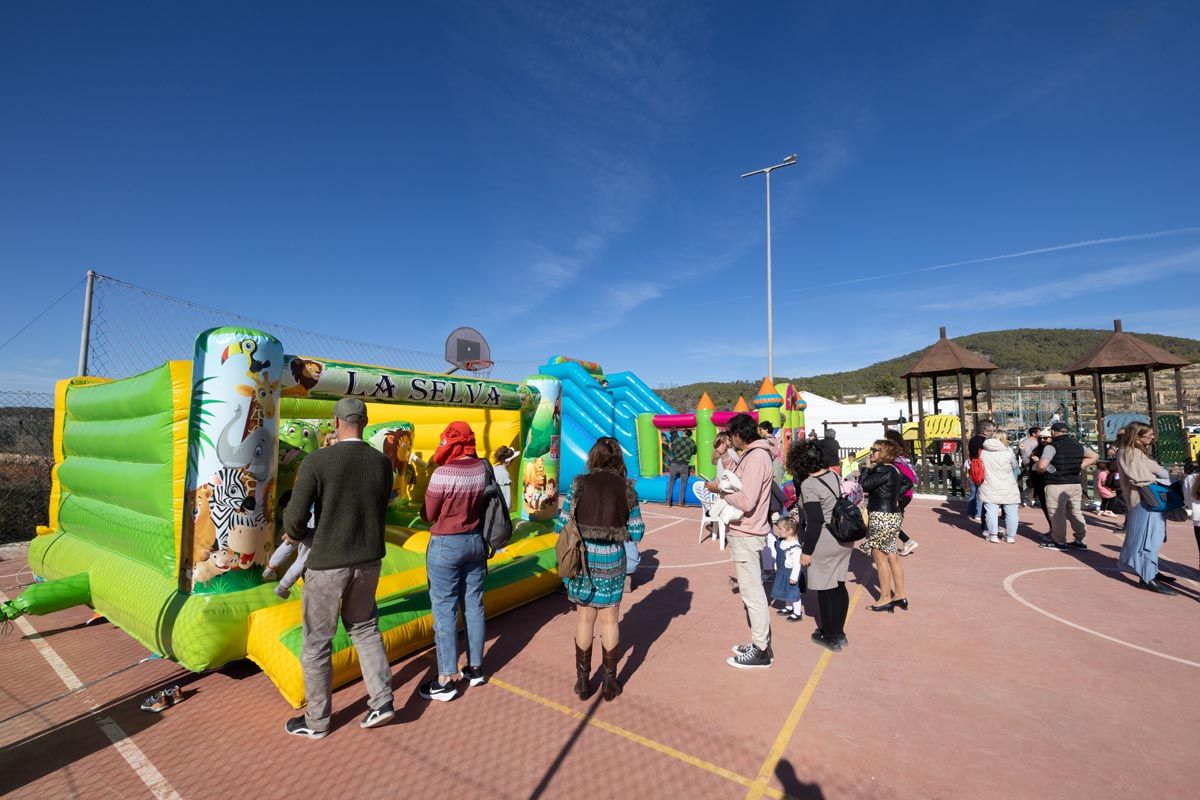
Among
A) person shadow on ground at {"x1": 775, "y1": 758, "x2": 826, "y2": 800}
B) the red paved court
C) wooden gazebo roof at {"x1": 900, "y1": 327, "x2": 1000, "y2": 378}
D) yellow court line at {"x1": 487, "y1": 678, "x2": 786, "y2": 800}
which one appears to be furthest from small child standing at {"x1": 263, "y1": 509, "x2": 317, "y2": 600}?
wooden gazebo roof at {"x1": 900, "y1": 327, "x2": 1000, "y2": 378}

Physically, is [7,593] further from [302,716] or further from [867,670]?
[867,670]

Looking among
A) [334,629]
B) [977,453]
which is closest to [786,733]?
[334,629]

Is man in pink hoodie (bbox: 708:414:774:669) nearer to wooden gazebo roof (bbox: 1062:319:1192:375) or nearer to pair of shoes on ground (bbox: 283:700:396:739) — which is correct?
pair of shoes on ground (bbox: 283:700:396:739)

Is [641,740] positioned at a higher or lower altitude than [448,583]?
lower

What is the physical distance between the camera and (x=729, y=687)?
347cm

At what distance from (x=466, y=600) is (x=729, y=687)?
74.2 inches

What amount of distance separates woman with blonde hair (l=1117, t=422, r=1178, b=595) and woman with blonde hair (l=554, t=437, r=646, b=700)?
18.0ft

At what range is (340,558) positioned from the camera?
9.44ft

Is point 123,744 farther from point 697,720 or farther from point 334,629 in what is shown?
point 697,720

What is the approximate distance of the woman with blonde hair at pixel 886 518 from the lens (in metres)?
4.76

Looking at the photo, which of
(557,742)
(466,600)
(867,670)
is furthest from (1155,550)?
(466,600)

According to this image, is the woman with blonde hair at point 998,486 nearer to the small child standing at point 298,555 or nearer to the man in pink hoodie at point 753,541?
the man in pink hoodie at point 753,541

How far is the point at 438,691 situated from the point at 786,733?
84.9 inches

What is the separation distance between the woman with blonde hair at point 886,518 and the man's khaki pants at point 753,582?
5.56 ft
